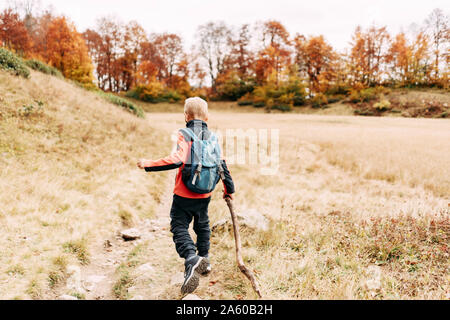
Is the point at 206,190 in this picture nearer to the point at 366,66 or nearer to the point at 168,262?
the point at 168,262

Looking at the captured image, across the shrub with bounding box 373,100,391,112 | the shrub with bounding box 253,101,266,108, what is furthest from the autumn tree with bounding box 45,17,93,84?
the shrub with bounding box 373,100,391,112

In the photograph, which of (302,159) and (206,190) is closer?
(206,190)

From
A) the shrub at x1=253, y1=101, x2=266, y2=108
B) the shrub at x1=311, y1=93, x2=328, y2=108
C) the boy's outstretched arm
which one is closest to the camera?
the boy's outstretched arm

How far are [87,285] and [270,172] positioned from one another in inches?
338

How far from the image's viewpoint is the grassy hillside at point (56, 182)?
386 cm

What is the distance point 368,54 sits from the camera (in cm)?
4125

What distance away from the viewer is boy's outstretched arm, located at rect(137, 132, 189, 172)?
10.0 ft

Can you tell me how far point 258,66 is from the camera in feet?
156

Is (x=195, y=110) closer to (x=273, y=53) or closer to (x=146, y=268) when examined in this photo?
(x=146, y=268)

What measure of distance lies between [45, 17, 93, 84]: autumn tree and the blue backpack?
23.3 metres

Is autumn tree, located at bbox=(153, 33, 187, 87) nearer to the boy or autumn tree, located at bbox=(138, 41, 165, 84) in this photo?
autumn tree, located at bbox=(138, 41, 165, 84)

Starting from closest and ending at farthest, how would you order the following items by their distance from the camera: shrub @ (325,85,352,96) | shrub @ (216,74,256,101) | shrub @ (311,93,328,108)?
shrub @ (311,93,328,108)
shrub @ (325,85,352,96)
shrub @ (216,74,256,101)

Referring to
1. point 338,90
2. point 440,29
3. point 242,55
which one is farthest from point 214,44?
point 440,29

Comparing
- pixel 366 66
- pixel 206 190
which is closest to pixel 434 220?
pixel 206 190
